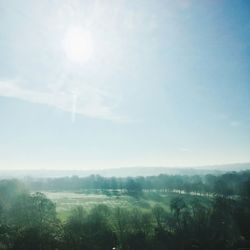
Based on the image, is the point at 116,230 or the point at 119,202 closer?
the point at 116,230

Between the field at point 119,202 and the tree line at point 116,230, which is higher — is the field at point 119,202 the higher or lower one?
the higher one

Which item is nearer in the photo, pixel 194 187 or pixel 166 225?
pixel 166 225

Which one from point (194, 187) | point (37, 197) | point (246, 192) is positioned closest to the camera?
point (37, 197)

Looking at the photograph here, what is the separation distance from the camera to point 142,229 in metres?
64.6

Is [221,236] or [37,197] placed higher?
[37,197]

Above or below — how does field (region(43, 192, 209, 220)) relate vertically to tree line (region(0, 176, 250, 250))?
above

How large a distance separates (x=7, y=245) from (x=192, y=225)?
137 ft

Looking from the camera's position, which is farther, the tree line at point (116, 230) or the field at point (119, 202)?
the field at point (119, 202)

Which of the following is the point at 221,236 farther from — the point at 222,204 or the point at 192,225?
the point at 222,204

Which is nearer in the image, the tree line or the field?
the tree line

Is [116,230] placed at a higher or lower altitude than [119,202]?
lower

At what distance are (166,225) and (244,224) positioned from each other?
1784 cm

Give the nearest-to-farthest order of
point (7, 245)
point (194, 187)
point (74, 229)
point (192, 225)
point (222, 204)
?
point (7, 245) → point (74, 229) → point (192, 225) → point (222, 204) → point (194, 187)

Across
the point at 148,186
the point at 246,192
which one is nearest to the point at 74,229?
the point at 246,192
